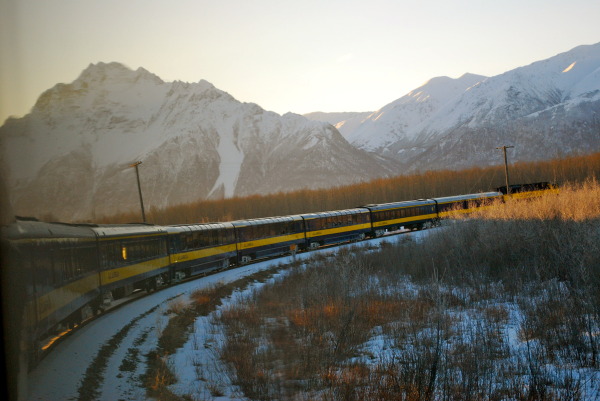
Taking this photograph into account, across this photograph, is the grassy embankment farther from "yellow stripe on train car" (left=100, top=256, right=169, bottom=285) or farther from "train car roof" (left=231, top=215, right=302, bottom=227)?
"train car roof" (left=231, top=215, right=302, bottom=227)

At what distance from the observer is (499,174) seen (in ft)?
257

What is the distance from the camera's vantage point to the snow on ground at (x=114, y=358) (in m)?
7.55

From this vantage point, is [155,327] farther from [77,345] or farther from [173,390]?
[173,390]

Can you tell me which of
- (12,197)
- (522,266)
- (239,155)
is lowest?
(522,266)

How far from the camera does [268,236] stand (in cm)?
3375

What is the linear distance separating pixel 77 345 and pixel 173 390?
3.48 m

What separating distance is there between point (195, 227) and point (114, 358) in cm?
1710

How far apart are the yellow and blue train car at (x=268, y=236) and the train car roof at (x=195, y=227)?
45.8 inches

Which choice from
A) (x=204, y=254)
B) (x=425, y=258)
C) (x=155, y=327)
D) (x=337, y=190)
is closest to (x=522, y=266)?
(x=425, y=258)

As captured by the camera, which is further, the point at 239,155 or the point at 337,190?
the point at 239,155

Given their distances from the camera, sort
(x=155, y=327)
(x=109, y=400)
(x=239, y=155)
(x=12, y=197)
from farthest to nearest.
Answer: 1. (x=239, y=155)
2. (x=155, y=327)
3. (x=109, y=400)
4. (x=12, y=197)

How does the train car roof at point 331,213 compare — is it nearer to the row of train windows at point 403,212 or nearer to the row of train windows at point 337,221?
the row of train windows at point 337,221

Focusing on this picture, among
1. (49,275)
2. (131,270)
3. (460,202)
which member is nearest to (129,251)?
(131,270)

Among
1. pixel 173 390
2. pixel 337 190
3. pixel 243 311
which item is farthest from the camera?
pixel 337 190
